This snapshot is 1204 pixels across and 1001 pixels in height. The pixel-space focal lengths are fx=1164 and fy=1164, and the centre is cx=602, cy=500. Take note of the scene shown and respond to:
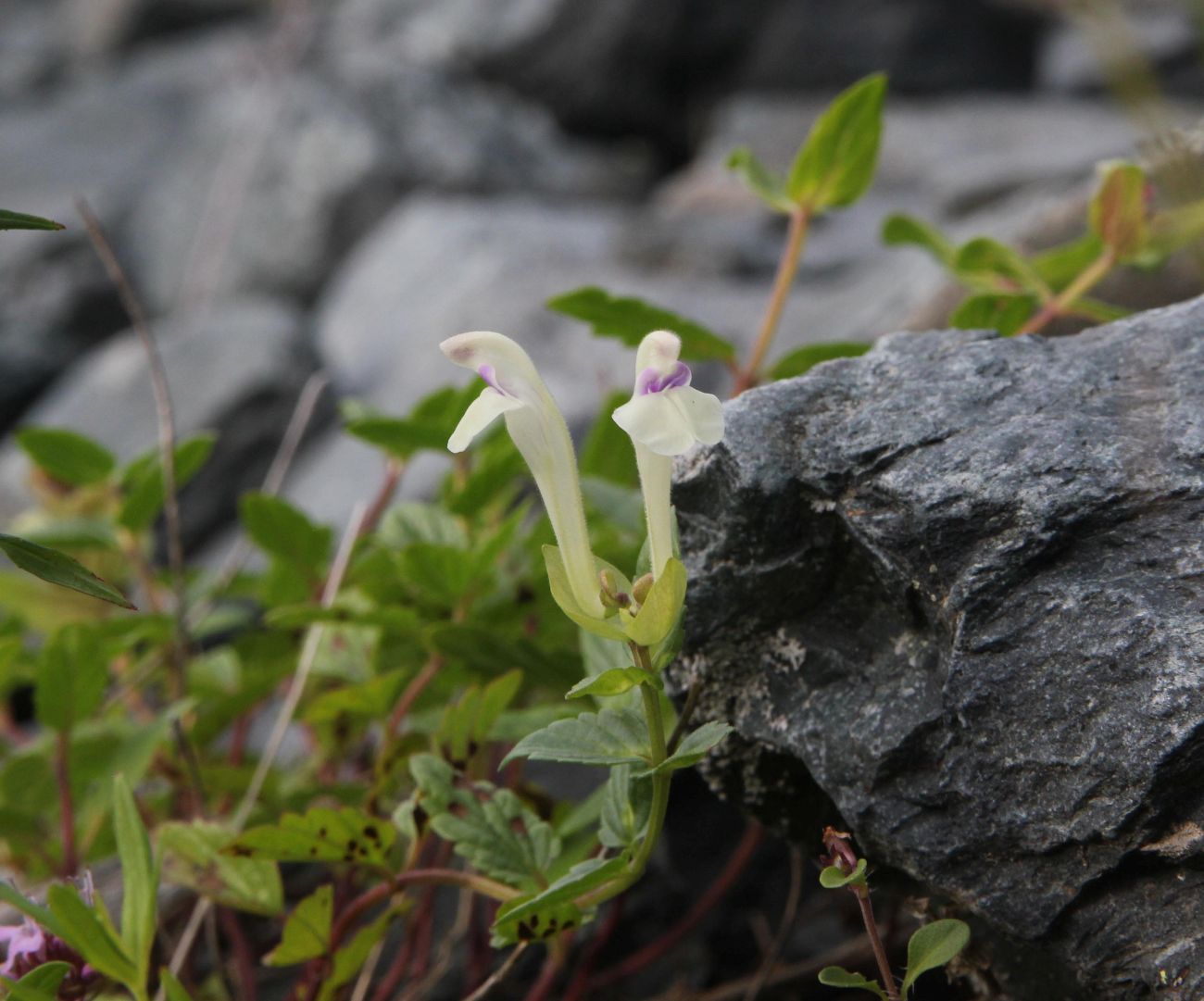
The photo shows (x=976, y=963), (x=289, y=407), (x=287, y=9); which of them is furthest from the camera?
(x=287, y=9)

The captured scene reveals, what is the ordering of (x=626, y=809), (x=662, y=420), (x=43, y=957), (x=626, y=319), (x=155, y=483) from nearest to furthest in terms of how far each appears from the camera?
(x=662, y=420)
(x=626, y=809)
(x=43, y=957)
(x=626, y=319)
(x=155, y=483)

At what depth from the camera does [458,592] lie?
1.12 m

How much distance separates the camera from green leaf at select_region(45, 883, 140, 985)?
0.80 metres

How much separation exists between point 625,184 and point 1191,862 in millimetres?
4808

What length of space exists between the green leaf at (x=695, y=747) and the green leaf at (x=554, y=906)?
71 millimetres

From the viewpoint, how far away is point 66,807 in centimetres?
120

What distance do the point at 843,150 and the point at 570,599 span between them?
2.29ft

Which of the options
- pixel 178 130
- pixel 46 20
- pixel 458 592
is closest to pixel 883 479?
pixel 458 592

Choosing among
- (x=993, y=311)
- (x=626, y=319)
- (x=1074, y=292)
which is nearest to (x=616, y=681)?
(x=626, y=319)

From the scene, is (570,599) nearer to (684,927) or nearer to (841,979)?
(841,979)

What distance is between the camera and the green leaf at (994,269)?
3.86 ft

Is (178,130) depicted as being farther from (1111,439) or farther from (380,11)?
(1111,439)

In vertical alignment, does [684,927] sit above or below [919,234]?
below

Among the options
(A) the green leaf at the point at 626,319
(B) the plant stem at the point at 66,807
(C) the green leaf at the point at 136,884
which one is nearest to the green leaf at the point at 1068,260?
(A) the green leaf at the point at 626,319
